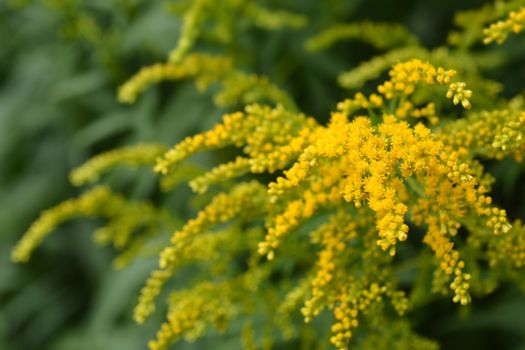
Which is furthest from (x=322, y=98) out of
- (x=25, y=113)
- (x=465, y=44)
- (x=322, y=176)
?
(x=25, y=113)

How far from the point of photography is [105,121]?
11.1ft

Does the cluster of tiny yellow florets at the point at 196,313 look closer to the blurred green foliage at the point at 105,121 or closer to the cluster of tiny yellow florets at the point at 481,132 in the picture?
the blurred green foliage at the point at 105,121

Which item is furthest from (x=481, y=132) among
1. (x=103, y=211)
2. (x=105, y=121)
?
(x=105, y=121)

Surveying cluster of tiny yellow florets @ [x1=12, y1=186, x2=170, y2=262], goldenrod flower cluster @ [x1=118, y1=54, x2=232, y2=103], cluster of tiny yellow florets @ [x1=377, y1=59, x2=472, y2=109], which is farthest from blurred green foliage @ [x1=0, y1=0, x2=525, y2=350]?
cluster of tiny yellow florets @ [x1=377, y1=59, x2=472, y2=109]

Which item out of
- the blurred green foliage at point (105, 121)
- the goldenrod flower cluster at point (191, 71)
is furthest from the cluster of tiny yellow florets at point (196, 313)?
the goldenrod flower cluster at point (191, 71)

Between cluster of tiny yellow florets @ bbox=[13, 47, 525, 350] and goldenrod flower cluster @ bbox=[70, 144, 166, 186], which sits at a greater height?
goldenrod flower cluster @ bbox=[70, 144, 166, 186]

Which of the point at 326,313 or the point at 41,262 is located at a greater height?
the point at 41,262

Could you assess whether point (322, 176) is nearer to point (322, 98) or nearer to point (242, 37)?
point (322, 98)

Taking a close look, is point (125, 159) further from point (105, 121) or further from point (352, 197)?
point (352, 197)

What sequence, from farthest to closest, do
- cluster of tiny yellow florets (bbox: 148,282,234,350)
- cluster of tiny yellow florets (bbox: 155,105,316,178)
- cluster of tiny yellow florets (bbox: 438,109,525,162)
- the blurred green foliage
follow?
the blurred green foliage
cluster of tiny yellow florets (bbox: 148,282,234,350)
cluster of tiny yellow florets (bbox: 155,105,316,178)
cluster of tiny yellow florets (bbox: 438,109,525,162)

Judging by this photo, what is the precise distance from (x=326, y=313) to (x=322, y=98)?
1047mm

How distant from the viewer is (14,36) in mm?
4164

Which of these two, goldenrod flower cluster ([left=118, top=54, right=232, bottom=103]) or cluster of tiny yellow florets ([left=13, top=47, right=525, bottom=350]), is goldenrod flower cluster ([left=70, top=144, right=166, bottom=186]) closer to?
cluster of tiny yellow florets ([left=13, top=47, right=525, bottom=350])

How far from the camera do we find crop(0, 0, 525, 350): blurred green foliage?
3.11 m
